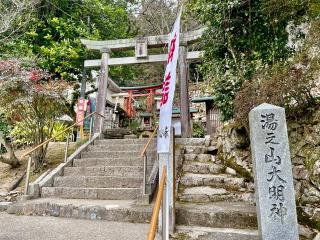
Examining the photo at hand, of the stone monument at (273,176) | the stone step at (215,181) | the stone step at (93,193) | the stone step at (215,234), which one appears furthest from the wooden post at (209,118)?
the stone monument at (273,176)

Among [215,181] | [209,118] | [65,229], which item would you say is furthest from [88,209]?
[209,118]

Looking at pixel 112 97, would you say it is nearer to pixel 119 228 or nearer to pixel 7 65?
pixel 7 65

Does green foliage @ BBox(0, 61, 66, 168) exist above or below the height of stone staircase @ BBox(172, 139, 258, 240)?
above

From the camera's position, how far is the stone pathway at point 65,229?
3887 mm

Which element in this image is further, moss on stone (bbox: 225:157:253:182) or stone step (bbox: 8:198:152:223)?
moss on stone (bbox: 225:157:253:182)

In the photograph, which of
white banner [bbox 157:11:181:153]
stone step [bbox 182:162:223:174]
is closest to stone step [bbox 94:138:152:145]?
stone step [bbox 182:162:223:174]

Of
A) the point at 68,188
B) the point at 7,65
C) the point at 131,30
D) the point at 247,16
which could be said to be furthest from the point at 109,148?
the point at 131,30

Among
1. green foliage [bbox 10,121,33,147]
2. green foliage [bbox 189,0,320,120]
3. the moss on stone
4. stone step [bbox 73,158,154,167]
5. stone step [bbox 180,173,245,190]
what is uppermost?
green foliage [bbox 189,0,320,120]

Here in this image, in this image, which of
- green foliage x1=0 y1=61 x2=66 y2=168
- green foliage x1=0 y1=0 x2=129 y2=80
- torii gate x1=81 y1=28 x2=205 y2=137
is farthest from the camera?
green foliage x1=0 y1=0 x2=129 y2=80

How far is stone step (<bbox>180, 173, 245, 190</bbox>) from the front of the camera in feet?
18.0

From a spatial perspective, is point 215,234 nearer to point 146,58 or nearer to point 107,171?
point 107,171

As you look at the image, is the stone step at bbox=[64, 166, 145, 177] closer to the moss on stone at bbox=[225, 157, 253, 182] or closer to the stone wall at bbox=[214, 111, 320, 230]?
the moss on stone at bbox=[225, 157, 253, 182]

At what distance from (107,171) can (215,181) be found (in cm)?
240

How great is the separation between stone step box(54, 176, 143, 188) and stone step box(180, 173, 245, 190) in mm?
956
